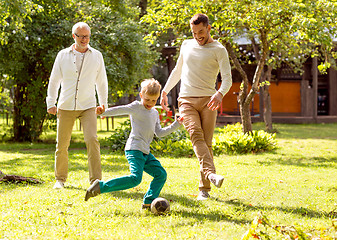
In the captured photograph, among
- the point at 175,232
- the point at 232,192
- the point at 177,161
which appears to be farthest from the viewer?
the point at 177,161

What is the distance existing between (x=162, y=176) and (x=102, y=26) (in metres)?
9.71

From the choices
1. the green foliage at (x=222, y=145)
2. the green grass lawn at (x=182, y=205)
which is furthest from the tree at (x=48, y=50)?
the green grass lawn at (x=182, y=205)

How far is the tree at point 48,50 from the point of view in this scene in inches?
496

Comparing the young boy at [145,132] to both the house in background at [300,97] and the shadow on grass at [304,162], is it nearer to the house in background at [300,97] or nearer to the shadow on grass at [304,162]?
the shadow on grass at [304,162]

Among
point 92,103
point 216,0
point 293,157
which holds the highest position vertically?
point 216,0

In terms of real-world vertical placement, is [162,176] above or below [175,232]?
above

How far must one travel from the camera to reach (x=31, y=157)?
10.7 metres

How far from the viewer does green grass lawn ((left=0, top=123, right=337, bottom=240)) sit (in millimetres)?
4223

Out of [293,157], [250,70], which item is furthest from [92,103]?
[250,70]

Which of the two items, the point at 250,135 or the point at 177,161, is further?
the point at 250,135

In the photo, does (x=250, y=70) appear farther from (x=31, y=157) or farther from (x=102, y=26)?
(x=31, y=157)

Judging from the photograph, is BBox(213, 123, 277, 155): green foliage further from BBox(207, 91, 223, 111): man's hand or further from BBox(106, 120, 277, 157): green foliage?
BBox(207, 91, 223, 111): man's hand

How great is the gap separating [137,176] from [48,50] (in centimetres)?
877

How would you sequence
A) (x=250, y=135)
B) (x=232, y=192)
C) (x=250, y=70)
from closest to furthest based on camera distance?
(x=232, y=192), (x=250, y=135), (x=250, y=70)
